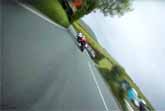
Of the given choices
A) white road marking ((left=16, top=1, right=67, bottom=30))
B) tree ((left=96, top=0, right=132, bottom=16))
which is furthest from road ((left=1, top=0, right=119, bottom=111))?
tree ((left=96, top=0, right=132, bottom=16))

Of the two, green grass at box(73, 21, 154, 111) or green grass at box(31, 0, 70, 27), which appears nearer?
green grass at box(73, 21, 154, 111)

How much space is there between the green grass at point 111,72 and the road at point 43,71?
0.04 m

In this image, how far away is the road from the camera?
220cm

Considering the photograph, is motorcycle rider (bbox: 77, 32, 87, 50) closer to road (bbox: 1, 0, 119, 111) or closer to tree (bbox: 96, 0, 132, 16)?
road (bbox: 1, 0, 119, 111)

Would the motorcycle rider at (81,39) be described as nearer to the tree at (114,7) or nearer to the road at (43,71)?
the road at (43,71)

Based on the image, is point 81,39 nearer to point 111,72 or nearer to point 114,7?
point 111,72

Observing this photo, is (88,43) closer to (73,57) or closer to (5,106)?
(73,57)

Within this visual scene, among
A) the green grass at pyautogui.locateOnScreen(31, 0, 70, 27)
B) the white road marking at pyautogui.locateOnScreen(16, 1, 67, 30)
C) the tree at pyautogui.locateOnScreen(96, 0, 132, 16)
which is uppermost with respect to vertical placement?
the tree at pyautogui.locateOnScreen(96, 0, 132, 16)

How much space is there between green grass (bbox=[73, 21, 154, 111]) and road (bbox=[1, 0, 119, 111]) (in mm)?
39

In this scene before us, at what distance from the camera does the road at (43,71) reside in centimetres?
220

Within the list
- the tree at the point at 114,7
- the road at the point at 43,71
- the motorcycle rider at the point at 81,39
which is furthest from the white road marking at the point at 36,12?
the tree at the point at 114,7

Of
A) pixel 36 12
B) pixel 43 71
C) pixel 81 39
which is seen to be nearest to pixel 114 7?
pixel 81 39

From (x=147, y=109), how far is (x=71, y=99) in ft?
1.48

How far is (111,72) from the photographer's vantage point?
2.35 m
